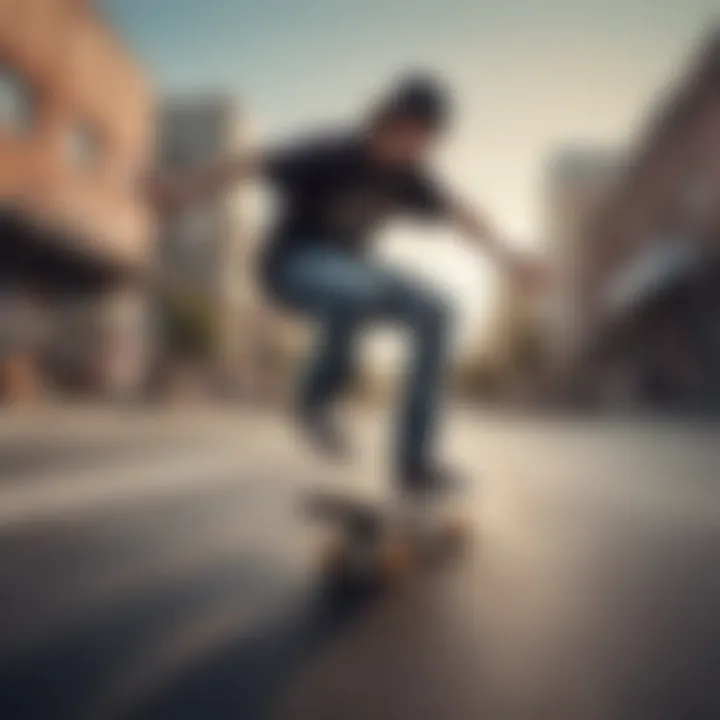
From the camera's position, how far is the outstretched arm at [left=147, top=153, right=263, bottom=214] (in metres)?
2.31

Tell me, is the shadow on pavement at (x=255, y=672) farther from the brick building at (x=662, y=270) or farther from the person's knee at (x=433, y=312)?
the brick building at (x=662, y=270)

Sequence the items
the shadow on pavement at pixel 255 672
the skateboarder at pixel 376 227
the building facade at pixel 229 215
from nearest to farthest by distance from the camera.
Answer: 1. the shadow on pavement at pixel 255 672
2. the skateboarder at pixel 376 227
3. the building facade at pixel 229 215

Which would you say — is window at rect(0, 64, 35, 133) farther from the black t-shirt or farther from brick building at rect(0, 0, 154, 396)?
the black t-shirt

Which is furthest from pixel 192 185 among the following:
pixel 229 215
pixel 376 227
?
pixel 229 215

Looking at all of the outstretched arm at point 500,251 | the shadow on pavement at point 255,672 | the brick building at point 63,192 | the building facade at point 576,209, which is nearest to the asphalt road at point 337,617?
the shadow on pavement at point 255,672

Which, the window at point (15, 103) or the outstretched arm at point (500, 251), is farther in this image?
the window at point (15, 103)

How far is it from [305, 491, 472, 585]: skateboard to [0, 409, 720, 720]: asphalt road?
0.27ft

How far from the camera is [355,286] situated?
2.47 meters

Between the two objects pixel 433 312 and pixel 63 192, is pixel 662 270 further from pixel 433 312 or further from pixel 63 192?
pixel 433 312

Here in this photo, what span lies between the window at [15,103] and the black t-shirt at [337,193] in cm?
1229

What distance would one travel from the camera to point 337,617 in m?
1.75

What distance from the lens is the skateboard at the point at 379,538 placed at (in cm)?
209

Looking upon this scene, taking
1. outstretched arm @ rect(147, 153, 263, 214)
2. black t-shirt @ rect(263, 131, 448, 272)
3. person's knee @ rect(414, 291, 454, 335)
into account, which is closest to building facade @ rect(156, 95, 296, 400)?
outstretched arm @ rect(147, 153, 263, 214)

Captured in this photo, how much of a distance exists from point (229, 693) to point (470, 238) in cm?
159
